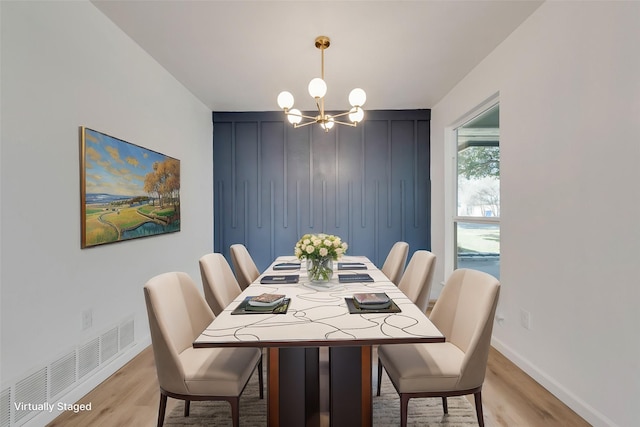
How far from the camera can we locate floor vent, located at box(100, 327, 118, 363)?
7.59ft

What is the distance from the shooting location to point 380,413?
1.90m

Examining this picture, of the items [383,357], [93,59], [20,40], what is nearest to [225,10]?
[93,59]

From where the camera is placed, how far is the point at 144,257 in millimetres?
2875

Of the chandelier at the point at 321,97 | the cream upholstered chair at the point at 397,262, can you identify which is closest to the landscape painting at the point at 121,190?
the chandelier at the point at 321,97

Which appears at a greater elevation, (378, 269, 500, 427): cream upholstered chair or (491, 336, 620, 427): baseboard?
(378, 269, 500, 427): cream upholstered chair

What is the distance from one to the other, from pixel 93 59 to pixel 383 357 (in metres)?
2.78

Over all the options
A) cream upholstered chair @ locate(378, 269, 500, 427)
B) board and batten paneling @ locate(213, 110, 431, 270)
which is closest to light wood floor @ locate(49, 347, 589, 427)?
cream upholstered chair @ locate(378, 269, 500, 427)

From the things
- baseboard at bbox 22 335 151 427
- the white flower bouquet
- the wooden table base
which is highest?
the white flower bouquet

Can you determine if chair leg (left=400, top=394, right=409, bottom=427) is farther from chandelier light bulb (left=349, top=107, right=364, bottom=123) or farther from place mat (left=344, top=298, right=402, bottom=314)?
chandelier light bulb (left=349, top=107, right=364, bottom=123)

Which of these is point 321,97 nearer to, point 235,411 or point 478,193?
point 235,411

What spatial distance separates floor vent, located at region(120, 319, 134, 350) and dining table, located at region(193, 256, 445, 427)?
1457 millimetres

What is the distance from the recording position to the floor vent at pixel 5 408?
5.17 feet

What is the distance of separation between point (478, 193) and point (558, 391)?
6.58ft

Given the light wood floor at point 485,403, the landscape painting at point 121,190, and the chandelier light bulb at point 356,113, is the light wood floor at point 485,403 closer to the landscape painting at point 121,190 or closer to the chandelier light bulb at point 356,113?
the landscape painting at point 121,190
